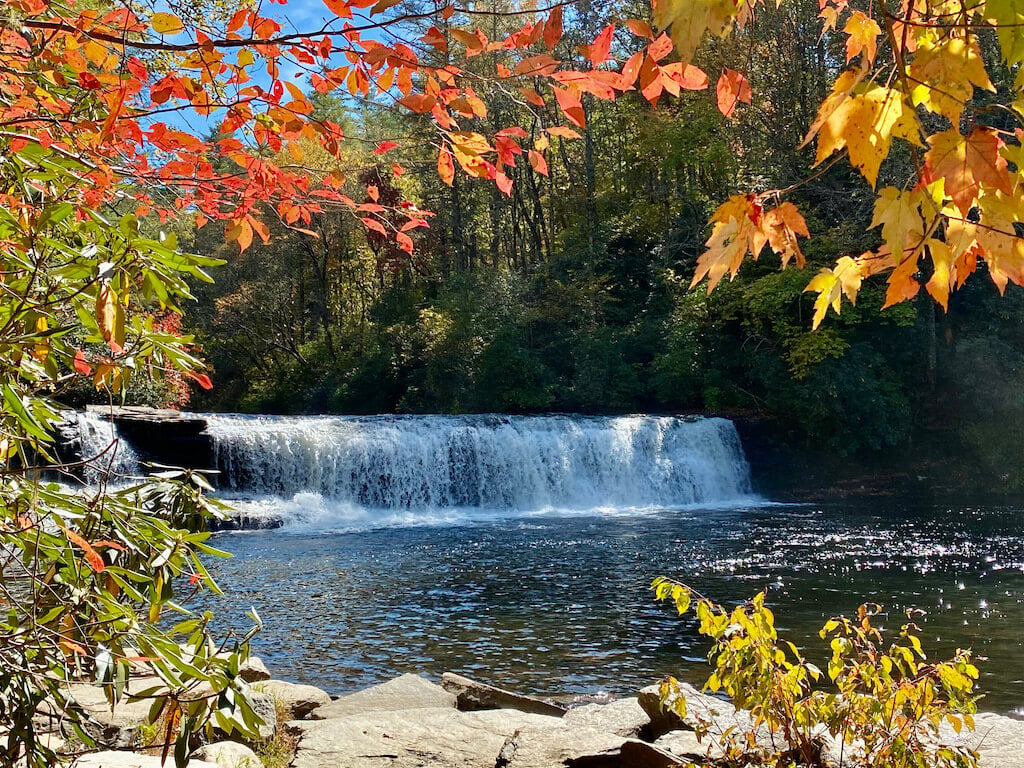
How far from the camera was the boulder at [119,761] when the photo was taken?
9.99ft

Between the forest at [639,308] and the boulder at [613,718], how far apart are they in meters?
9.68

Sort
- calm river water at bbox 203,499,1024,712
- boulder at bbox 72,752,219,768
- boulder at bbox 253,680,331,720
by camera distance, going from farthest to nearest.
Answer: calm river water at bbox 203,499,1024,712 < boulder at bbox 253,680,331,720 < boulder at bbox 72,752,219,768

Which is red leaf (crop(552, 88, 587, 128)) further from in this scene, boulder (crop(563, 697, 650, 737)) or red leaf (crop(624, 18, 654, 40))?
boulder (crop(563, 697, 650, 737))

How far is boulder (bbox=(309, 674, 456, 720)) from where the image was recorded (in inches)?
217

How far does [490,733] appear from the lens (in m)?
4.64

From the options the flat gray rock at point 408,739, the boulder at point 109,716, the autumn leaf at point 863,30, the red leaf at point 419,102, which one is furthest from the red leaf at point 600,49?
the boulder at point 109,716

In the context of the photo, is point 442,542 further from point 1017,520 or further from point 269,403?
point 269,403

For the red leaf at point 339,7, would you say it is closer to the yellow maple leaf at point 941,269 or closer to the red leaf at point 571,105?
the red leaf at point 571,105

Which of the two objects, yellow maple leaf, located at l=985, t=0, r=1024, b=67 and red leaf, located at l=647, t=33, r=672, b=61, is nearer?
yellow maple leaf, located at l=985, t=0, r=1024, b=67

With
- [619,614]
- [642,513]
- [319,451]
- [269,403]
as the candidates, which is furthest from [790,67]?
[269,403]

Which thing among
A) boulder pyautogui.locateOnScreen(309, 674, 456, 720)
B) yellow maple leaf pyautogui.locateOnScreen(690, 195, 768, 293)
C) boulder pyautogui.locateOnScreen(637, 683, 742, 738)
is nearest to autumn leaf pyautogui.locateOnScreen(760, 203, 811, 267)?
yellow maple leaf pyautogui.locateOnScreen(690, 195, 768, 293)

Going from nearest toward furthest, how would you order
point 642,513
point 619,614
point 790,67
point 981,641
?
point 981,641
point 619,614
point 642,513
point 790,67

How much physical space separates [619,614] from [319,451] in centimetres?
917

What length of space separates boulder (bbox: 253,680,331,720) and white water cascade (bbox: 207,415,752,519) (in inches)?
401
